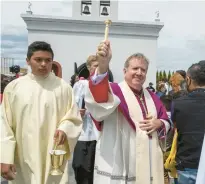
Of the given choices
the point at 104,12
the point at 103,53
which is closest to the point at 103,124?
the point at 103,53

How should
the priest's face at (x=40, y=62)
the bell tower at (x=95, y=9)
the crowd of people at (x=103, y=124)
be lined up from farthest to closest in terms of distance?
the bell tower at (x=95, y=9), the priest's face at (x=40, y=62), the crowd of people at (x=103, y=124)

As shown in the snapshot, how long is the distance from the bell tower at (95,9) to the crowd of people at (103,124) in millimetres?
12967

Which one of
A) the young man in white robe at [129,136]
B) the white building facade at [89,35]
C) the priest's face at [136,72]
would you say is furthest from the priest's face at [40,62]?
the white building facade at [89,35]

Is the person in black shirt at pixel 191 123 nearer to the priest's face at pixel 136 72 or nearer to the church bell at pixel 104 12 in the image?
the priest's face at pixel 136 72

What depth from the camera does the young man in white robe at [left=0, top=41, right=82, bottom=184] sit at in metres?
2.78

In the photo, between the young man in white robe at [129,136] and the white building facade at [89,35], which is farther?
the white building facade at [89,35]

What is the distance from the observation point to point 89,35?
51.6 ft

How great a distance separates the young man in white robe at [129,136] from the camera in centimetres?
282

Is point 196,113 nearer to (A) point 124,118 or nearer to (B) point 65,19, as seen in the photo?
(A) point 124,118

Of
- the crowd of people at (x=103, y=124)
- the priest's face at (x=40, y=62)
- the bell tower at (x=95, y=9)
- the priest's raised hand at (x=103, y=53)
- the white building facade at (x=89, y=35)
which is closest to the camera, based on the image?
the priest's raised hand at (x=103, y=53)

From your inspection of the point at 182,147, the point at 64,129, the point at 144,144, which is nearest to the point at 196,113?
the point at 182,147

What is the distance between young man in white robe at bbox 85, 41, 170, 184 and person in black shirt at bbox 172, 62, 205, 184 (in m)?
0.16

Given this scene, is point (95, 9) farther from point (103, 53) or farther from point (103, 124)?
point (103, 53)

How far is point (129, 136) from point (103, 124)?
9.3 inches
